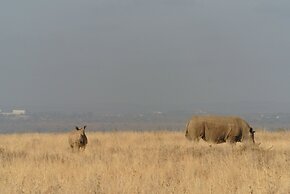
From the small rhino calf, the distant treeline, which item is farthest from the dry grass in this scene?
the distant treeline

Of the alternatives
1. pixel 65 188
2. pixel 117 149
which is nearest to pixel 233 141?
pixel 117 149

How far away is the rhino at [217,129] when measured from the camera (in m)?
23.8

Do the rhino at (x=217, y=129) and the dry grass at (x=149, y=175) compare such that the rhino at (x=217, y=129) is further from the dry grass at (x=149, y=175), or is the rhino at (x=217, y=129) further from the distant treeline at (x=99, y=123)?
the distant treeline at (x=99, y=123)

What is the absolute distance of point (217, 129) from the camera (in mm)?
23938

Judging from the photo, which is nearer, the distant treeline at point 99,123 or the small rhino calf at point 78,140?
the small rhino calf at point 78,140

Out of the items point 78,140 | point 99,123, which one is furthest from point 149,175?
point 99,123

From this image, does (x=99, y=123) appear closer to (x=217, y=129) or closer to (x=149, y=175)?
(x=217, y=129)

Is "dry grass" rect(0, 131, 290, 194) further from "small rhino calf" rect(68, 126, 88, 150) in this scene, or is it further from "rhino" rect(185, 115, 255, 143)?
"rhino" rect(185, 115, 255, 143)

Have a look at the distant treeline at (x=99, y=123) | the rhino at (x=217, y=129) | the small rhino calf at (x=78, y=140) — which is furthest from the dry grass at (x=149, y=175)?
the distant treeline at (x=99, y=123)

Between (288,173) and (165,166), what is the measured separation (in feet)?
10.6

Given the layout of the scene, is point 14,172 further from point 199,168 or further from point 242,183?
point 242,183

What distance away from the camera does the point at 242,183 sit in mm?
9688

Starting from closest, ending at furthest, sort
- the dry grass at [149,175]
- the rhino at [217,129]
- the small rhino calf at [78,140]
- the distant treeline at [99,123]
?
the dry grass at [149,175] → the small rhino calf at [78,140] → the rhino at [217,129] → the distant treeline at [99,123]

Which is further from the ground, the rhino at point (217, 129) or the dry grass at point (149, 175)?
the rhino at point (217, 129)
